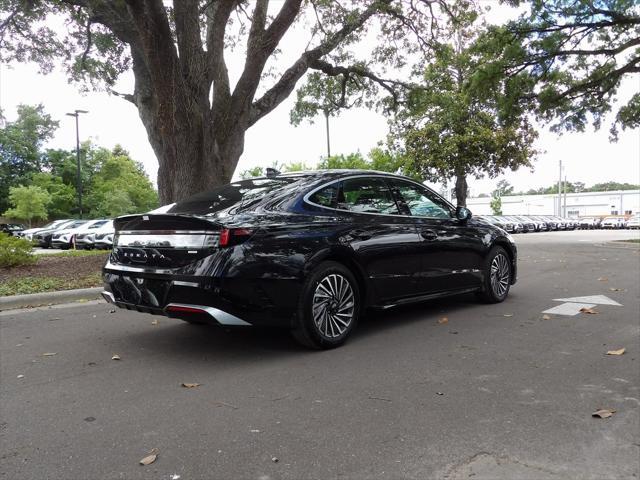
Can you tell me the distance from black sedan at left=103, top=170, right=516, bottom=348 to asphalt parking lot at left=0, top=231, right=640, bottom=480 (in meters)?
0.43

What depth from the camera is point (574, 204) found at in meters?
Result: 88.9

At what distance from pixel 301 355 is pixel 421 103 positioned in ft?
44.9

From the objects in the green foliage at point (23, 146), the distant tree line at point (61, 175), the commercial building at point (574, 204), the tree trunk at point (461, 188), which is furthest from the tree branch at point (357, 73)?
the commercial building at point (574, 204)

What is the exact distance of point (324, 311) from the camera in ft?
15.4

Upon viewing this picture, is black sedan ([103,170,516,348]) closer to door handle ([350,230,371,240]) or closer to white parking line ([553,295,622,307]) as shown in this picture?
door handle ([350,230,371,240])

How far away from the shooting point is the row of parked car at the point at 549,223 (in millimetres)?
48875

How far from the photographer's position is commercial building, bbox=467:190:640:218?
80625 millimetres

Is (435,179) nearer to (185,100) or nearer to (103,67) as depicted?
(103,67)

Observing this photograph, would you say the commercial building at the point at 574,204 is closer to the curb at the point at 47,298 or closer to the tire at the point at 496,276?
the tire at the point at 496,276

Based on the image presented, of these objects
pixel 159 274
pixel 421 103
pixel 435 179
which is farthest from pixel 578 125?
pixel 159 274

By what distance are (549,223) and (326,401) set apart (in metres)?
56.7

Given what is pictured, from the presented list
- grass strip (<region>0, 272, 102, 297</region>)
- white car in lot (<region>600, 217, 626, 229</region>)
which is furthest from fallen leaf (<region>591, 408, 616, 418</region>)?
white car in lot (<region>600, 217, 626, 229</region>)

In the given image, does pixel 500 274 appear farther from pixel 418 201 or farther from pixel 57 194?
pixel 57 194

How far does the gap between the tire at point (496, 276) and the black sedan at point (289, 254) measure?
3.31 feet
